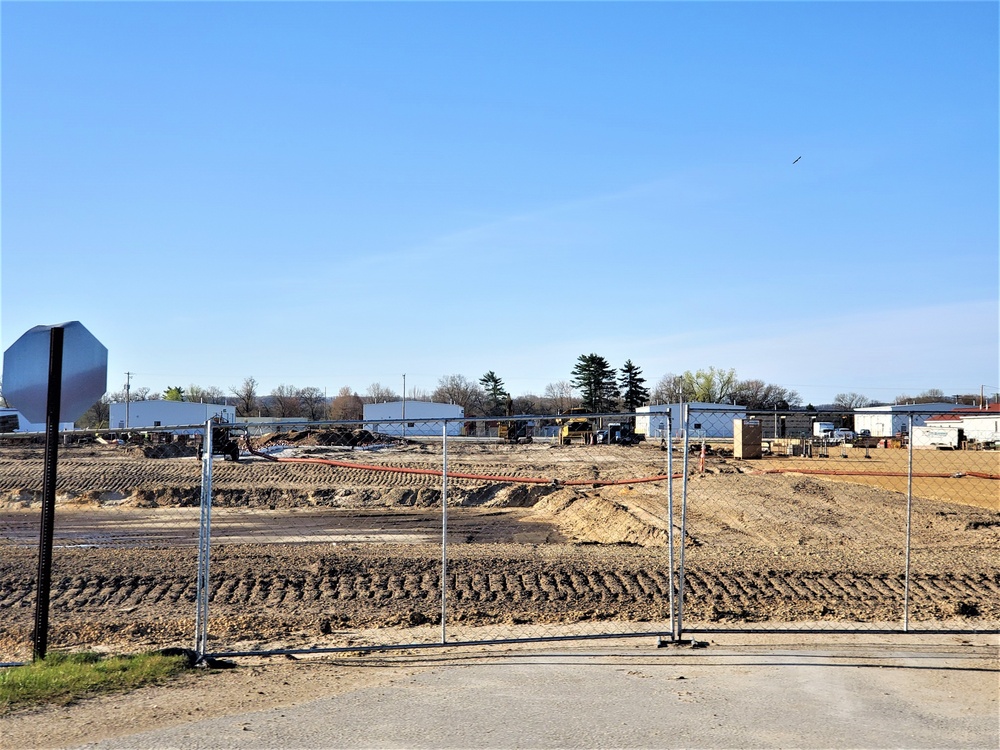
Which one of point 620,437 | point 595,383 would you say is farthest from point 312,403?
point 620,437

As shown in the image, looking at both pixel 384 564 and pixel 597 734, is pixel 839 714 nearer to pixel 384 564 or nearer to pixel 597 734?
pixel 597 734

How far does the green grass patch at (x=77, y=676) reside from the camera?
670 cm

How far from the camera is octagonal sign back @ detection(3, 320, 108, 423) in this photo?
306 inches

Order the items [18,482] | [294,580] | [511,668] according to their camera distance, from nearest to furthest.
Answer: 1. [511,668]
2. [294,580]
3. [18,482]

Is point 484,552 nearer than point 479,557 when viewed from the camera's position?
No

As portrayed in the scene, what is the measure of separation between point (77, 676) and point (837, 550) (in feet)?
41.6

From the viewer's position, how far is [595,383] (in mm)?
105625

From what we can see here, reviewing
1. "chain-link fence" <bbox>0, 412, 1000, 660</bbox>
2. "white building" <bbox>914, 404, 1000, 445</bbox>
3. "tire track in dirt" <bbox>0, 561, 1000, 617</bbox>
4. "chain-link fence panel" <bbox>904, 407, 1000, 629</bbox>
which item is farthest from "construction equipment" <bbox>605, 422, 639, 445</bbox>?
"tire track in dirt" <bbox>0, 561, 1000, 617</bbox>

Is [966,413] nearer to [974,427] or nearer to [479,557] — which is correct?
Result: [479,557]

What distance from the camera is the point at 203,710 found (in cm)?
643

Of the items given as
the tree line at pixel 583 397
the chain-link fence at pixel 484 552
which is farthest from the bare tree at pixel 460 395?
the chain-link fence at pixel 484 552

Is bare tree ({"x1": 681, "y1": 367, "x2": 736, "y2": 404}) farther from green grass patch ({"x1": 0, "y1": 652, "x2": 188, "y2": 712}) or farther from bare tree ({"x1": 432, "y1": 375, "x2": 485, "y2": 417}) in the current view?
green grass patch ({"x1": 0, "y1": 652, "x2": 188, "y2": 712})

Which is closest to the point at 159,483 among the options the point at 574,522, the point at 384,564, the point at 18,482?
the point at 18,482

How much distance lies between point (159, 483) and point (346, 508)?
27.3 ft
